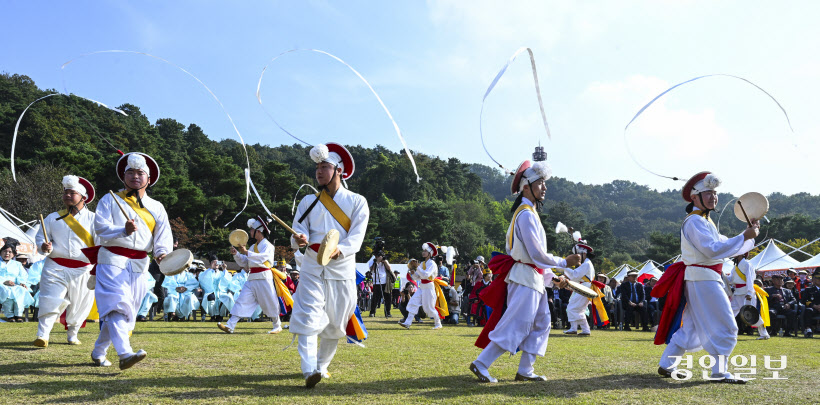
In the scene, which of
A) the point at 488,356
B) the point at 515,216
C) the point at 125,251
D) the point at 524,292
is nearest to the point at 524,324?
the point at 524,292

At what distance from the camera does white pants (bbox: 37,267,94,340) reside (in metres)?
8.07

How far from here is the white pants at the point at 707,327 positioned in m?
5.98

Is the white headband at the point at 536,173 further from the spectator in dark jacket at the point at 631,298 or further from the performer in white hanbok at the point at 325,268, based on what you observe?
the spectator in dark jacket at the point at 631,298

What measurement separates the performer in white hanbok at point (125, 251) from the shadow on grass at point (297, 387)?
0.41 metres

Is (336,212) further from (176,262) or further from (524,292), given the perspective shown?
(524,292)

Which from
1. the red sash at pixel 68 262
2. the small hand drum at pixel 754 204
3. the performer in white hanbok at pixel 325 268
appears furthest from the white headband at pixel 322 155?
the red sash at pixel 68 262

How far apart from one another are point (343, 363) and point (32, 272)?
509 inches

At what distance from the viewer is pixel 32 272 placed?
1598cm

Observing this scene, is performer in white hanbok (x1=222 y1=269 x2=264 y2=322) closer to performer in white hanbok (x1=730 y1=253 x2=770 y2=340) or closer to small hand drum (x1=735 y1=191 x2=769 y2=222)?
performer in white hanbok (x1=730 y1=253 x2=770 y2=340)

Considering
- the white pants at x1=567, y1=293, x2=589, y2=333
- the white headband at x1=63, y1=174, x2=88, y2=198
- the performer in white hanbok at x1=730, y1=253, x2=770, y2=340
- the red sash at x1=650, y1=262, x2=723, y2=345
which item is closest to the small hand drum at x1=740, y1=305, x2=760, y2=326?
the red sash at x1=650, y1=262, x2=723, y2=345

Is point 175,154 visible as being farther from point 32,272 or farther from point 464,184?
point 464,184

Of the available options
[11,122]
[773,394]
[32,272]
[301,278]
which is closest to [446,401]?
[301,278]

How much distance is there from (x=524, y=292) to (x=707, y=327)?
1.97 metres

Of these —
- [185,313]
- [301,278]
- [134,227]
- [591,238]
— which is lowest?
[185,313]
